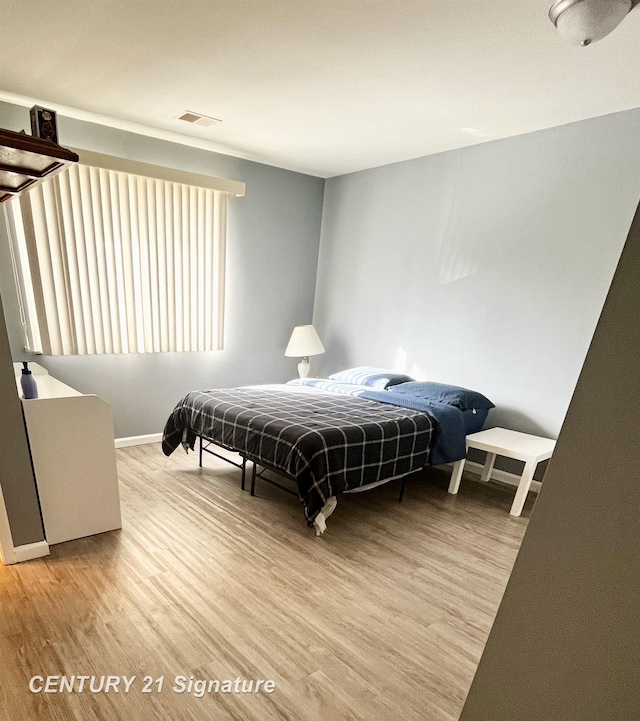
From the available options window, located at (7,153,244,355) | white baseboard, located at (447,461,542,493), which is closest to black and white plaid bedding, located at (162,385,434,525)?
white baseboard, located at (447,461,542,493)

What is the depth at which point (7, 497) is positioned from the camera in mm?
2021

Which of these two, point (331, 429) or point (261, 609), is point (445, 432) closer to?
point (331, 429)

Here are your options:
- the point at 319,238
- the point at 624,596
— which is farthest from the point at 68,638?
the point at 319,238

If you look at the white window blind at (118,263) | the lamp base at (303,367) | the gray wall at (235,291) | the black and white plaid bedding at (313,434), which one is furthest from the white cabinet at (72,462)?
the lamp base at (303,367)

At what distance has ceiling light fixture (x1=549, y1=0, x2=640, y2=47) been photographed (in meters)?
1.46

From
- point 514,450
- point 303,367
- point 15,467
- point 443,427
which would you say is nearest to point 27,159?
point 15,467

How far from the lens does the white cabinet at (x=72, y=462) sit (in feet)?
7.00

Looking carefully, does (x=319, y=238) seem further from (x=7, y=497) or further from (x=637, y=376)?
(x=637, y=376)

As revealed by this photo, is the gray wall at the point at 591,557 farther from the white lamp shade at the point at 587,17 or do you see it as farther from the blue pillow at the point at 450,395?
the blue pillow at the point at 450,395

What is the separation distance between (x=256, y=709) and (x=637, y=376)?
157cm

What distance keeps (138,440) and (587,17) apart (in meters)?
3.98

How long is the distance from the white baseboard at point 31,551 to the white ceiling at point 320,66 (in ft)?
8.18

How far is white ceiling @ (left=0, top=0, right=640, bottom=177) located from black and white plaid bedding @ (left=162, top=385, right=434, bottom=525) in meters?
2.00

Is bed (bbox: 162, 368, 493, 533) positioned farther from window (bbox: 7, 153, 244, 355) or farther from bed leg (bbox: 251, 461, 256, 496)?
window (bbox: 7, 153, 244, 355)
